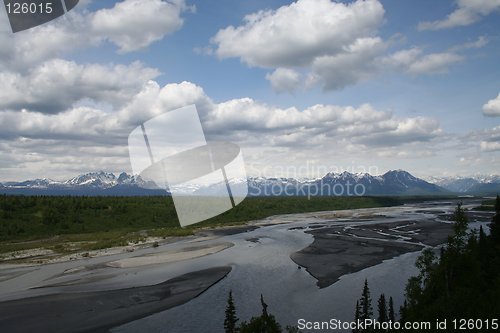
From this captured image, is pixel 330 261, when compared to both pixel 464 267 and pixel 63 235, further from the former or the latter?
pixel 63 235

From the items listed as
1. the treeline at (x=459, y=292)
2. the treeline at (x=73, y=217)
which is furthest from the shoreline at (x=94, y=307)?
the treeline at (x=73, y=217)

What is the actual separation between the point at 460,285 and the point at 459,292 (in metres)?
3.41

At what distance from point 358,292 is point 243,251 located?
2900cm

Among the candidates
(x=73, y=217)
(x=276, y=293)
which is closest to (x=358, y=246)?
(x=276, y=293)

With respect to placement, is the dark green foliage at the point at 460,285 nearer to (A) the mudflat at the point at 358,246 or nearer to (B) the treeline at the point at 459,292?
(B) the treeline at the point at 459,292

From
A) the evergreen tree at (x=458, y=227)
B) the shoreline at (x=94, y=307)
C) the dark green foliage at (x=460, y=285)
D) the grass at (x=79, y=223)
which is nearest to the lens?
the dark green foliage at (x=460, y=285)

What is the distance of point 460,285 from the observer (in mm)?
24719

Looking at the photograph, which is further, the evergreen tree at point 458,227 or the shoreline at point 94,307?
the shoreline at point 94,307

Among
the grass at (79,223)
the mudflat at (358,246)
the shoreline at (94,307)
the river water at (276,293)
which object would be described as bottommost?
the mudflat at (358,246)

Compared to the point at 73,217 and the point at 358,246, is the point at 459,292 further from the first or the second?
the point at 73,217

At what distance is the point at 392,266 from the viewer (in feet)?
168

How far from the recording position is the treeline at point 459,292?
57.3 ft

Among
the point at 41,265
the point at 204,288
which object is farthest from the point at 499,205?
the point at 41,265

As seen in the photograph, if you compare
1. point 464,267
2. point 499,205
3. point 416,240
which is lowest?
point 416,240
